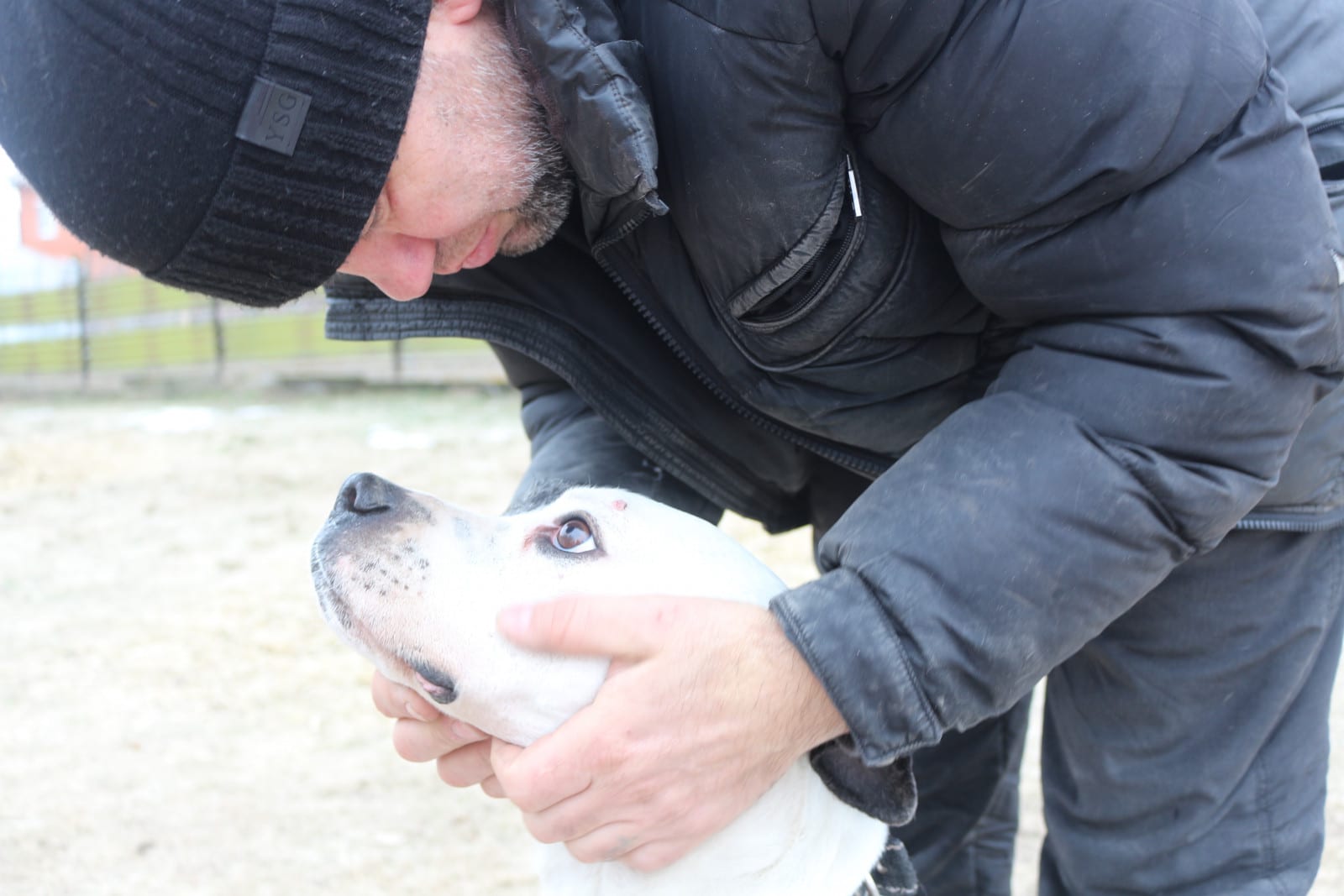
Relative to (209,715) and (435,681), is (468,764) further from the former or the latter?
(209,715)

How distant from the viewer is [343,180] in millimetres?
1437

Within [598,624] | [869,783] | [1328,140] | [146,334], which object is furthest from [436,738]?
[146,334]

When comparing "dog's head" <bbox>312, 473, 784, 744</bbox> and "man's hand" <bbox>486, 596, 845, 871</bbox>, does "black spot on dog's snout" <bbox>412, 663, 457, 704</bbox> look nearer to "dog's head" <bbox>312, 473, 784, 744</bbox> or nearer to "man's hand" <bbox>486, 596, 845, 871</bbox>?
"dog's head" <bbox>312, 473, 784, 744</bbox>

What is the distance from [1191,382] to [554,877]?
105cm

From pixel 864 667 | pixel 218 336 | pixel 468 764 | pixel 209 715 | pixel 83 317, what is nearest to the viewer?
pixel 864 667

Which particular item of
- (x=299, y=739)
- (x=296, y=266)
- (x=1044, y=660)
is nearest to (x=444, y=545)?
(x=296, y=266)

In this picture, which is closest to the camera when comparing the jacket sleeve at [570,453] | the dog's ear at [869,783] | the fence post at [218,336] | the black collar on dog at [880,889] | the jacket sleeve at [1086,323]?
the jacket sleeve at [1086,323]

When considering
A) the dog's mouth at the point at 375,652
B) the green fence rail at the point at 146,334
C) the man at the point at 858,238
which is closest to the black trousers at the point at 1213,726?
the man at the point at 858,238

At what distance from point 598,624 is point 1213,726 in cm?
95

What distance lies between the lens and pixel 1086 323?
1.39m

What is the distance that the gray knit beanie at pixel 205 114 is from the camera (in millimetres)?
1310

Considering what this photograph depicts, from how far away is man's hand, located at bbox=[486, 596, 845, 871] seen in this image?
1.35 meters

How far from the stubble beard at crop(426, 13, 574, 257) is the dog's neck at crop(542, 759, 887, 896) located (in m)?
0.83

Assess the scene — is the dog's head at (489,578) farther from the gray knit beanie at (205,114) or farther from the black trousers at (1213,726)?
the black trousers at (1213,726)
